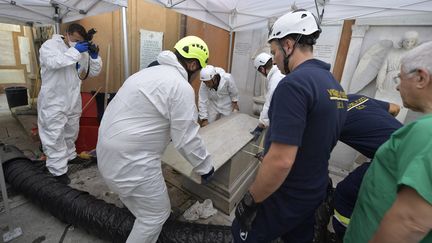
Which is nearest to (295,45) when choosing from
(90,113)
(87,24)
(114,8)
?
(114,8)

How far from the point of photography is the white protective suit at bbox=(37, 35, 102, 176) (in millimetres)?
2686

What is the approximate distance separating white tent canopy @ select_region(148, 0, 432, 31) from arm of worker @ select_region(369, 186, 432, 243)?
363 cm

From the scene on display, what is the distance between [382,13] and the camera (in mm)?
3268

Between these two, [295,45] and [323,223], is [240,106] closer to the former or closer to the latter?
[323,223]

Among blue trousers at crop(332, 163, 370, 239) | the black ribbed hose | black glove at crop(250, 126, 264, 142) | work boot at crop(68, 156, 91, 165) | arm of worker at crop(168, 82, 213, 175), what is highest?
arm of worker at crop(168, 82, 213, 175)

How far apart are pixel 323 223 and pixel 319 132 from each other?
107cm

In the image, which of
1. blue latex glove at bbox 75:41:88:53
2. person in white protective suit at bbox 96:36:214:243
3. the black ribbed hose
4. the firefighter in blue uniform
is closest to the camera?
the firefighter in blue uniform

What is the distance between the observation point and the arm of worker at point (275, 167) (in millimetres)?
979

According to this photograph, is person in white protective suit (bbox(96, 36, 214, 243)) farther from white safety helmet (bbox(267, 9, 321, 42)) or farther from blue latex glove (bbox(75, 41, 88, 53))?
blue latex glove (bbox(75, 41, 88, 53))

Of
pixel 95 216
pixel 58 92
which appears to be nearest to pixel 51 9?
pixel 58 92

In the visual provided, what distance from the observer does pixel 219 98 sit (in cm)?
406

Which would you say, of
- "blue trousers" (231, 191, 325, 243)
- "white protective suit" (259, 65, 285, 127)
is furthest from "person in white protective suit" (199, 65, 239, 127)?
"blue trousers" (231, 191, 325, 243)

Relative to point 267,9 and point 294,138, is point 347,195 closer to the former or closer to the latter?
point 294,138

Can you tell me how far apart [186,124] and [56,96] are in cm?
227
